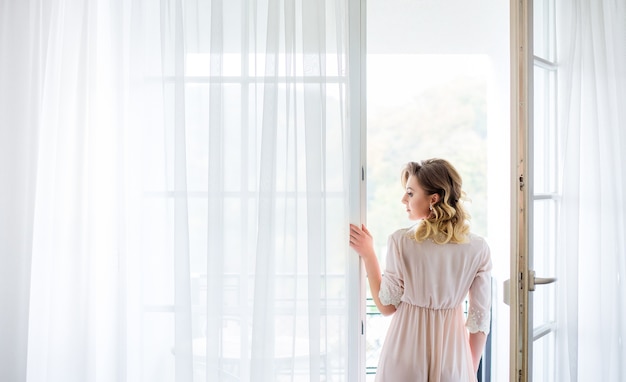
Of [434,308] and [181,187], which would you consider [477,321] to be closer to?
[434,308]

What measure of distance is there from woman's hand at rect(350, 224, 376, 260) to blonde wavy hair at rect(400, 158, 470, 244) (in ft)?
0.82

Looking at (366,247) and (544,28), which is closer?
(544,28)

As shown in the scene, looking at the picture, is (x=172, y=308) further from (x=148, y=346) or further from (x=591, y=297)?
(x=591, y=297)

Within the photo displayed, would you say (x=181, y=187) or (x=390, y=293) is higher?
(x=181, y=187)

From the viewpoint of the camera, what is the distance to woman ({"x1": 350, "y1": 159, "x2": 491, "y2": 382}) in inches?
80.4

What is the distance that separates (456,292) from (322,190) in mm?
684

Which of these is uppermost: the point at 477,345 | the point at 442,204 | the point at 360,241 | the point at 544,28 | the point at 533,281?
the point at 544,28

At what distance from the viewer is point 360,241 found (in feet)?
6.21

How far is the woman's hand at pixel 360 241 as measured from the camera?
6.21 feet

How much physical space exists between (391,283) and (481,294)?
1.18 ft

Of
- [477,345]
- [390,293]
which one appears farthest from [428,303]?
[477,345]

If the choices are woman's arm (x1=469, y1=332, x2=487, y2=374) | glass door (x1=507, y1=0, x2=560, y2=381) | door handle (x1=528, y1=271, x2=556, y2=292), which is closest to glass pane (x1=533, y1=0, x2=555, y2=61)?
glass door (x1=507, y1=0, x2=560, y2=381)

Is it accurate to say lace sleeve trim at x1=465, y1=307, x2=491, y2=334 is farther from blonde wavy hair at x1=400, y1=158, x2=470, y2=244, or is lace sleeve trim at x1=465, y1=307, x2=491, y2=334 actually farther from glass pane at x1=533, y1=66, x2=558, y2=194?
glass pane at x1=533, y1=66, x2=558, y2=194

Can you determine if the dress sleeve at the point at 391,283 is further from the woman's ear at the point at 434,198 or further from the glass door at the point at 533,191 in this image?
the glass door at the point at 533,191
